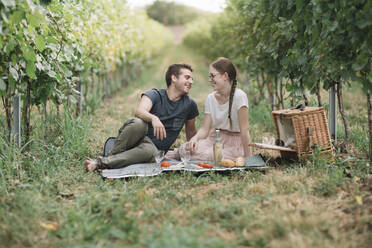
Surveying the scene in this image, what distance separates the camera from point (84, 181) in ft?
9.88

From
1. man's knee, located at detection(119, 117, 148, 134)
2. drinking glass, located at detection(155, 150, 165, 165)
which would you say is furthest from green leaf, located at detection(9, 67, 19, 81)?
drinking glass, located at detection(155, 150, 165, 165)

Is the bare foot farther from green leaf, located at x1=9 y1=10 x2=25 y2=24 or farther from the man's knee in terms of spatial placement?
green leaf, located at x1=9 y1=10 x2=25 y2=24

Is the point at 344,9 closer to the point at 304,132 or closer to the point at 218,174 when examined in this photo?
the point at 304,132

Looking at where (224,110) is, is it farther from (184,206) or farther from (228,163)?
(184,206)

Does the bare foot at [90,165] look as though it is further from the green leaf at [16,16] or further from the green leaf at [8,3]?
the green leaf at [8,3]

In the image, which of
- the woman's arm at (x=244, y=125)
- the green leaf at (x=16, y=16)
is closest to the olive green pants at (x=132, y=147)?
the woman's arm at (x=244, y=125)

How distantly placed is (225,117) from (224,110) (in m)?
0.08

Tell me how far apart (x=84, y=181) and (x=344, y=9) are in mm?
2468

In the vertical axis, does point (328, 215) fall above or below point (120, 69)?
below

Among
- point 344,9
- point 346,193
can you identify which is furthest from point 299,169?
point 344,9

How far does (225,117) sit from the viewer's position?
147 inches

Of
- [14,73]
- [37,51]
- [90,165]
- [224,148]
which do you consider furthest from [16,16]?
[224,148]

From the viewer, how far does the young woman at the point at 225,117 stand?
3.55 metres

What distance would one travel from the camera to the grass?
1.99 m
